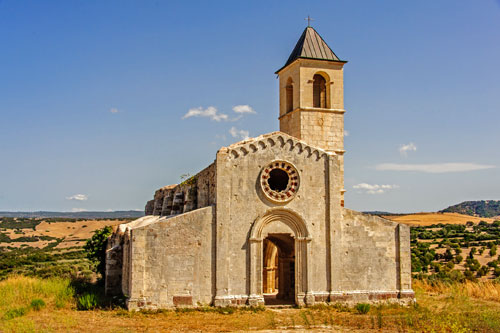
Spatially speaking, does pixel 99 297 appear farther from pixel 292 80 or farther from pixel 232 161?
pixel 292 80

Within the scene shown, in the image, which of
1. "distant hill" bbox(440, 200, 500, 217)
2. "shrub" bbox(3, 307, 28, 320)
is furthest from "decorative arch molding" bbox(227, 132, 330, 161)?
"distant hill" bbox(440, 200, 500, 217)

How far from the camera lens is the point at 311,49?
26.0 m

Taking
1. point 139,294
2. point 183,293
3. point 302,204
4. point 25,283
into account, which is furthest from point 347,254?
point 25,283

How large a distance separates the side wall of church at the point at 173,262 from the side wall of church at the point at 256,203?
55 cm

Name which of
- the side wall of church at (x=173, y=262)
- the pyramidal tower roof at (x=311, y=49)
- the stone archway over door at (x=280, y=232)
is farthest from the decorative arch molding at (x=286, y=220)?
the pyramidal tower roof at (x=311, y=49)

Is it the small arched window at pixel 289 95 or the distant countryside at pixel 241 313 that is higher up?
the small arched window at pixel 289 95

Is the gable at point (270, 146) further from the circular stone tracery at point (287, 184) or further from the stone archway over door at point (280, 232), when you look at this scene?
the stone archway over door at point (280, 232)

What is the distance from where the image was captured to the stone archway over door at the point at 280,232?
21.0 metres

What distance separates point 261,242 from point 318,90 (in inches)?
358

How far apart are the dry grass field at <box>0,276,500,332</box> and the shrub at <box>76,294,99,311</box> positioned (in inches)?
13.5

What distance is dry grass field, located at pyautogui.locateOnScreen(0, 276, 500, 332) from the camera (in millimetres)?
17078

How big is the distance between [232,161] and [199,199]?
3.84 m

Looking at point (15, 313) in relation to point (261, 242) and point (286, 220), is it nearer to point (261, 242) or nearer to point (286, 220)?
point (261, 242)

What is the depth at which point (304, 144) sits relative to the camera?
22.2 metres
